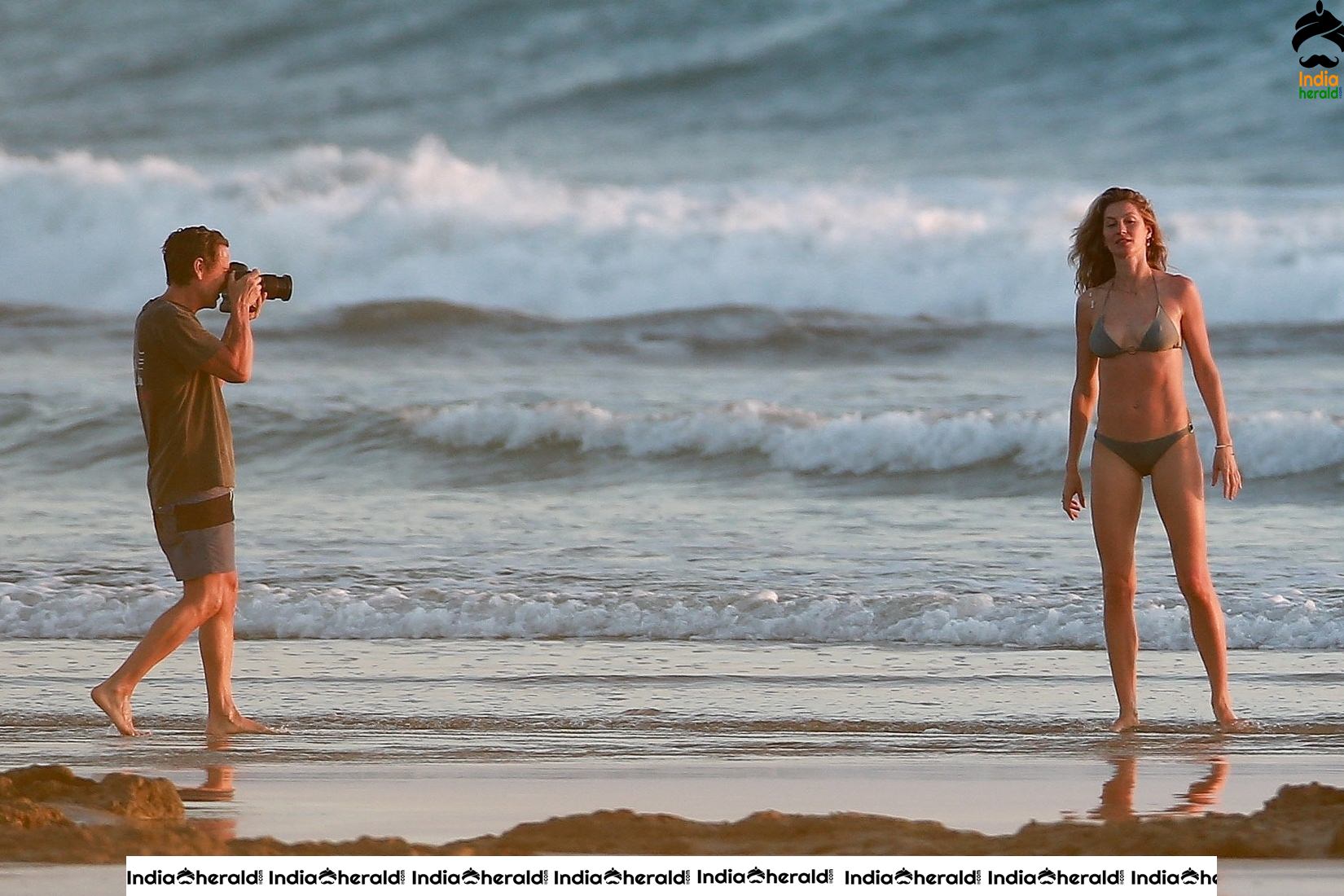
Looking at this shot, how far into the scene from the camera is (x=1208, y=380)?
18.5ft

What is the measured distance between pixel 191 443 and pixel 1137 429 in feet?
9.16

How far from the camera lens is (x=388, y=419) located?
52.1 ft

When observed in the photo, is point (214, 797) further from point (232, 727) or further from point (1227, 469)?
point (1227, 469)

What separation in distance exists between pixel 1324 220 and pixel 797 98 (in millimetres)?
8200

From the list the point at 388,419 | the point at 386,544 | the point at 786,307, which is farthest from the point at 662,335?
the point at 386,544

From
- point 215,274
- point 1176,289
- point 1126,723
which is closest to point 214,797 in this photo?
point 215,274

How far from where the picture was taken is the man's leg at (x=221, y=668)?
569 cm

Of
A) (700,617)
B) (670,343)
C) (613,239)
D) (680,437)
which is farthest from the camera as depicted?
(613,239)

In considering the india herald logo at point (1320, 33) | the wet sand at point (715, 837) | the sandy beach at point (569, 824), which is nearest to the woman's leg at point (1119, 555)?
the sandy beach at point (569, 824)

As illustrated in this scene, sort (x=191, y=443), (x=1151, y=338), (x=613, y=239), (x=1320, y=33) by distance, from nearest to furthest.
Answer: (x=191, y=443) < (x=1151, y=338) < (x=613, y=239) < (x=1320, y=33)

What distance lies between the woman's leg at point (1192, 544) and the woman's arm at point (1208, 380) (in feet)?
0.24

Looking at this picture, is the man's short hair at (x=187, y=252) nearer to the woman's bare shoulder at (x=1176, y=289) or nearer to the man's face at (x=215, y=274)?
the man's face at (x=215, y=274)

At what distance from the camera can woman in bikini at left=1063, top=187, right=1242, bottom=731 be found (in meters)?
5.69

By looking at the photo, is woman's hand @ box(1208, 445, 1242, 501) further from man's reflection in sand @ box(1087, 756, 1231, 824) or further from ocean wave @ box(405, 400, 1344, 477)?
ocean wave @ box(405, 400, 1344, 477)
